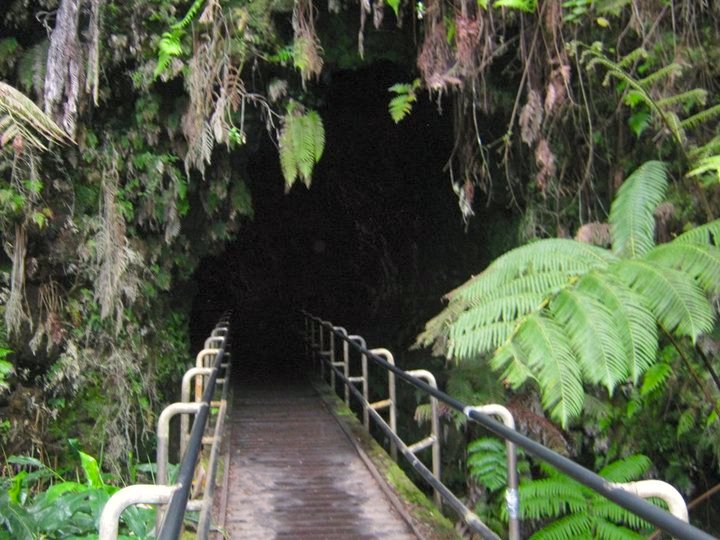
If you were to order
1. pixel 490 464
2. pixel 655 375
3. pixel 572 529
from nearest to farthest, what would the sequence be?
pixel 572 529 < pixel 655 375 < pixel 490 464

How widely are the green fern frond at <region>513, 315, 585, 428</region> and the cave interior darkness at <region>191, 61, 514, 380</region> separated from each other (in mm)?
3211

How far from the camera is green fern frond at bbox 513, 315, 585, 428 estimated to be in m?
3.05

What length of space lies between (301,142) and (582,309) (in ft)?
11.7

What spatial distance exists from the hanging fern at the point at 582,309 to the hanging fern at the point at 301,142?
267 centimetres

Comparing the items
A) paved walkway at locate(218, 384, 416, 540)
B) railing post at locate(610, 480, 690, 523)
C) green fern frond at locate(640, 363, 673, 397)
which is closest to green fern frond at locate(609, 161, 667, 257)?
green fern frond at locate(640, 363, 673, 397)

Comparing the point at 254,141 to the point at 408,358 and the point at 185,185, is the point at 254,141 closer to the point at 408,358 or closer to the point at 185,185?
the point at 185,185

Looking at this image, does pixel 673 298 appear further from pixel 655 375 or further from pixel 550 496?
pixel 550 496

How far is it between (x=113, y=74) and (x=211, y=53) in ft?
3.60

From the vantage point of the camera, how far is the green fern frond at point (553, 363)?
305 cm

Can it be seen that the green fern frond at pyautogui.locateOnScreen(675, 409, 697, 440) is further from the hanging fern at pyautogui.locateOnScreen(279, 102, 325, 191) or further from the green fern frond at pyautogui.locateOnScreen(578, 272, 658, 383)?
the hanging fern at pyautogui.locateOnScreen(279, 102, 325, 191)

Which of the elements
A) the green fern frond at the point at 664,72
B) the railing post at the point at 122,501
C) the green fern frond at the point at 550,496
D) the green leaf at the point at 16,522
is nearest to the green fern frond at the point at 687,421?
the green fern frond at the point at 550,496

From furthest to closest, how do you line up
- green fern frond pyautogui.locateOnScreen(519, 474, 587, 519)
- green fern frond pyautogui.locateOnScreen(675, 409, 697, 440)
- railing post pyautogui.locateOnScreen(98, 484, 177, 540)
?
green fern frond pyautogui.locateOnScreen(675, 409, 697, 440)
green fern frond pyautogui.locateOnScreen(519, 474, 587, 519)
railing post pyautogui.locateOnScreen(98, 484, 177, 540)

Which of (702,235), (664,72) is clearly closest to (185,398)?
(702,235)

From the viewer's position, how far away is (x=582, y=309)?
10.8ft
